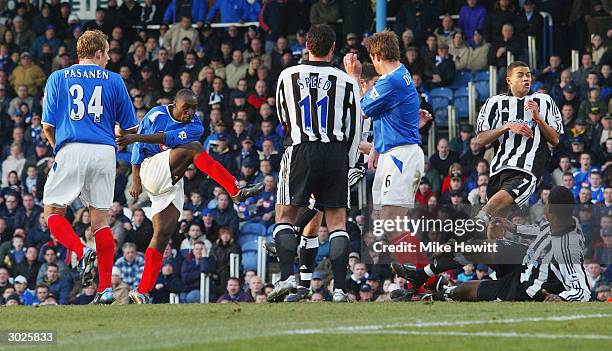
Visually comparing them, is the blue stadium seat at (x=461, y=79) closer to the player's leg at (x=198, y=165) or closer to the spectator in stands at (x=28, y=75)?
the spectator in stands at (x=28, y=75)

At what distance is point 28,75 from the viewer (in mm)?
24000

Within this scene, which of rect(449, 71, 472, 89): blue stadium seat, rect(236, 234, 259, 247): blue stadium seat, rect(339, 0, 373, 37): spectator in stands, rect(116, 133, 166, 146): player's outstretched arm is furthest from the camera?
rect(339, 0, 373, 37): spectator in stands

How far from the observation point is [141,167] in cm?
1236

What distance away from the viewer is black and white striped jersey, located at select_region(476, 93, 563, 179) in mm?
11812

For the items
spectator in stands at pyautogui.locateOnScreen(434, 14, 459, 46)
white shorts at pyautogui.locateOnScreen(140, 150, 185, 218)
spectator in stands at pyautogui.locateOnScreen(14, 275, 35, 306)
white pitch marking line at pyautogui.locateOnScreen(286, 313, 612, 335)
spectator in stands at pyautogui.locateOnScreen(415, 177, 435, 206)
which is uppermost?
spectator in stands at pyautogui.locateOnScreen(434, 14, 459, 46)

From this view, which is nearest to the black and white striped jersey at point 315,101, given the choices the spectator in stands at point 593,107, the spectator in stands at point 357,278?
the spectator in stands at point 357,278

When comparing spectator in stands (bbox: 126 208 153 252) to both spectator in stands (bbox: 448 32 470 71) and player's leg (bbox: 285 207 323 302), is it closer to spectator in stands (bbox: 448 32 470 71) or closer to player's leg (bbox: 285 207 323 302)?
spectator in stands (bbox: 448 32 470 71)

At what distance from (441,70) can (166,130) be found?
9.24 m

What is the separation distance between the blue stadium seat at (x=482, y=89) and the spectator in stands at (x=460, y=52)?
0.49 metres

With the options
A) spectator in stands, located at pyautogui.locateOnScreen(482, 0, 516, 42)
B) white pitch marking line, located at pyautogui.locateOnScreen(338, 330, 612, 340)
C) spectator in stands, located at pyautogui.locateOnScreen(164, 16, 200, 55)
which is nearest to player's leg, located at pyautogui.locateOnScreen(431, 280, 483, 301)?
white pitch marking line, located at pyautogui.locateOnScreen(338, 330, 612, 340)

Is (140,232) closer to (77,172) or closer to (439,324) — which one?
(77,172)

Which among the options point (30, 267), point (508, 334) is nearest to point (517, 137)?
point (508, 334)

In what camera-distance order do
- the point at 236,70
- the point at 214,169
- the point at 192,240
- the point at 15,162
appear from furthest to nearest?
the point at 236,70, the point at 15,162, the point at 192,240, the point at 214,169

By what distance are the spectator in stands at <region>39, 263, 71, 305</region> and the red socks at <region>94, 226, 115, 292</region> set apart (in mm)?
8074
